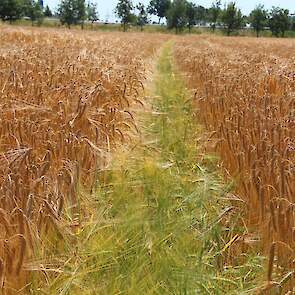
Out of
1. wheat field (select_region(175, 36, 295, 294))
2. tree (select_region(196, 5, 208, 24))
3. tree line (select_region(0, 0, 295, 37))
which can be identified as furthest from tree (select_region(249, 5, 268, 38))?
wheat field (select_region(175, 36, 295, 294))

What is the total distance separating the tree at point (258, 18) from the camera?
73.9m

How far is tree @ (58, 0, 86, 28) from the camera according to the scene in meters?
68.7

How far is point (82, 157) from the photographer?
120 inches

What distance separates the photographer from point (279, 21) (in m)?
72.8

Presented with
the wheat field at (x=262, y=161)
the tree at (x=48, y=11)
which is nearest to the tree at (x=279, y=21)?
the tree at (x=48, y=11)

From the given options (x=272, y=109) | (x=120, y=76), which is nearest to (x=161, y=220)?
(x=272, y=109)

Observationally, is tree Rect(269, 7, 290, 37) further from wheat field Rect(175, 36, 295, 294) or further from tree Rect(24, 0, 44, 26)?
wheat field Rect(175, 36, 295, 294)

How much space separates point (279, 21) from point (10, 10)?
36.3 m

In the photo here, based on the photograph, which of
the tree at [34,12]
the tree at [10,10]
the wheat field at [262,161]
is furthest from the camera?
the tree at [34,12]

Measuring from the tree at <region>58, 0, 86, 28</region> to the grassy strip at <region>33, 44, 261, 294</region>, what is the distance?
6786 centimetres

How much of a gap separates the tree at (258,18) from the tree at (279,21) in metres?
0.98

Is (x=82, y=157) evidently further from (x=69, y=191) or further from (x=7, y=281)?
(x=7, y=281)

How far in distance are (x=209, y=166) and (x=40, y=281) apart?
221 cm

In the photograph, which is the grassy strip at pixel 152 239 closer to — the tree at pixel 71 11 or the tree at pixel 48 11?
the tree at pixel 71 11
